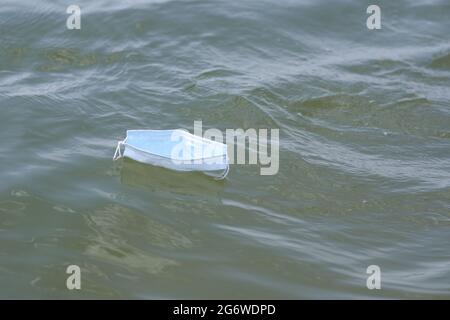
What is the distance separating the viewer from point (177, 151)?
5758mm

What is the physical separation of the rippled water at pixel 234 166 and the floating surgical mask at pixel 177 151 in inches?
4.2

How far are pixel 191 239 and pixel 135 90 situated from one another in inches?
92.5

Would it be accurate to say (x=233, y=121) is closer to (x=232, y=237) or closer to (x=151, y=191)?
(x=151, y=191)

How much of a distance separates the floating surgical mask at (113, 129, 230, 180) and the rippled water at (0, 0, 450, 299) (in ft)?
0.35

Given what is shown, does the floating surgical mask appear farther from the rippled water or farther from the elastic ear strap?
the rippled water

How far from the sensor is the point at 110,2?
8.77 m

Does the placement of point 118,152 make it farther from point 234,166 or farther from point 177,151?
point 234,166

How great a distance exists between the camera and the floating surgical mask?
572 cm

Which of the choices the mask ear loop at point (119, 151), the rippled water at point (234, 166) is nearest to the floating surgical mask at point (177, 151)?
the mask ear loop at point (119, 151)

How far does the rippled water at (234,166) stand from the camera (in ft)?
16.0

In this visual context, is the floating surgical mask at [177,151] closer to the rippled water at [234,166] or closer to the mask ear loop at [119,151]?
the mask ear loop at [119,151]

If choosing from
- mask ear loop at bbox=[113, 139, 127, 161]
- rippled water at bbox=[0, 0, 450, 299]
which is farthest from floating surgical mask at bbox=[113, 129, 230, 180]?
rippled water at bbox=[0, 0, 450, 299]

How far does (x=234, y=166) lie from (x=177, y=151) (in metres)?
0.54
